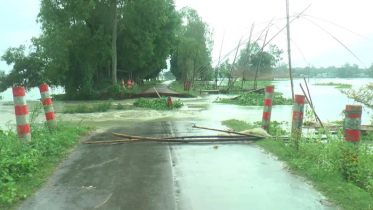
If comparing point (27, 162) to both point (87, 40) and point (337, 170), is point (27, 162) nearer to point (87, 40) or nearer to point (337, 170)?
point (337, 170)

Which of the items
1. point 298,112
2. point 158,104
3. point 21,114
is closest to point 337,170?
point 298,112

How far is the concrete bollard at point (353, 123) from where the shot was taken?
4625mm

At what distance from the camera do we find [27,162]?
4668 mm

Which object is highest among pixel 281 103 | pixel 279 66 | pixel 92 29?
pixel 92 29

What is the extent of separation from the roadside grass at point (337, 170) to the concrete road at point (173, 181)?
213mm

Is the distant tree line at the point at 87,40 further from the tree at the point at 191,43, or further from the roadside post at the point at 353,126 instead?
the roadside post at the point at 353,126

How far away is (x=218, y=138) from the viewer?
706cm

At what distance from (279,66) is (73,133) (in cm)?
1899

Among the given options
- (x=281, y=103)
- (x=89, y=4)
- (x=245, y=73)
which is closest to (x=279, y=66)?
(x=245, y=73)

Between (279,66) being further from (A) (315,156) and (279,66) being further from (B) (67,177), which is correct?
(B) (67,177)

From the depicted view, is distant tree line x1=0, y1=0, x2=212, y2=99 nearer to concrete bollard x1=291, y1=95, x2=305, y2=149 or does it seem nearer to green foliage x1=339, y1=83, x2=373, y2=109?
green foliage x1=339, y1=83, x2=373, y2=109

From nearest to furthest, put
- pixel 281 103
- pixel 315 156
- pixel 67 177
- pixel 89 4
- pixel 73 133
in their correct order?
pixel 67 177 < pixel 315 156 < pixel 73 133 < pixel 281 103 < pixel 89 4

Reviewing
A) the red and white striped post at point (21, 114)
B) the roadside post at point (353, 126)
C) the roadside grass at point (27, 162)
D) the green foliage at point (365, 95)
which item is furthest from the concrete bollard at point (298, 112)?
the red and white striped post at point (21, 114)

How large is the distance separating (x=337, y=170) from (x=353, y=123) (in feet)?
2.40
